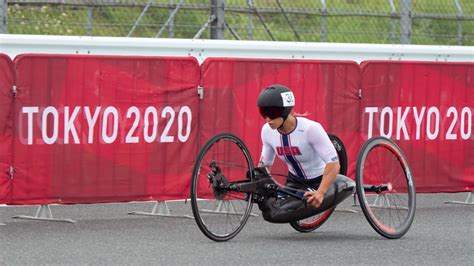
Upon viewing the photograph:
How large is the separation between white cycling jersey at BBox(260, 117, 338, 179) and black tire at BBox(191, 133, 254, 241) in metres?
0.20

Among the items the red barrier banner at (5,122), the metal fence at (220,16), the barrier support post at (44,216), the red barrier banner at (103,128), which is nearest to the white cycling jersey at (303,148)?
the red barrier banner at (103,128)

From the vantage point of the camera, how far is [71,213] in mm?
10625

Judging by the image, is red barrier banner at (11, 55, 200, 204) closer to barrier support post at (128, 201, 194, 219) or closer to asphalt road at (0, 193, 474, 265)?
barrier support post at (128, 201, 194, 219)

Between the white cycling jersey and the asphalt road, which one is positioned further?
the white cycling jersey

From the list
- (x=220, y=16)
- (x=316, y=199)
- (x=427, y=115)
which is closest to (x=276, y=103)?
(x=316, y=199)

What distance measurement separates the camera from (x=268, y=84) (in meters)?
11.1

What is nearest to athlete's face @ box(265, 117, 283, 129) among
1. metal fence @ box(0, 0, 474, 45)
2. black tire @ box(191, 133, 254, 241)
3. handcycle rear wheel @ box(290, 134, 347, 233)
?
black tire @ box(191, 133, 254, 241)

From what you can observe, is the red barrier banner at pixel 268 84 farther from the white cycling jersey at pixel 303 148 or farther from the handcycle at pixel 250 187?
the white cycling jersey at pixel 303 148

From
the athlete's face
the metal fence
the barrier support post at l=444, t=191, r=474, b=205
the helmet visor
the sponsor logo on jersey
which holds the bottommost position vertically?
the barrier support post at l=444, t=191, r=474, b=205

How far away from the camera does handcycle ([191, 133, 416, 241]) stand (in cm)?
902

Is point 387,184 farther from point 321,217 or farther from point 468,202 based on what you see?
point 468,202

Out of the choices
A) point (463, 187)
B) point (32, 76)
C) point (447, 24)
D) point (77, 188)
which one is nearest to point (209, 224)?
point (77, 188)

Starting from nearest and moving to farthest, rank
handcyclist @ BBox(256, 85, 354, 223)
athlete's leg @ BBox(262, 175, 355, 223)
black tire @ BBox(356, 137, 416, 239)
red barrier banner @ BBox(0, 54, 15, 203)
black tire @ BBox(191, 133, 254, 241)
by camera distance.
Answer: black tire @ BBox(191, 133, 254, 241), handcyclist @ BBox(256, 85, 354, 223), athlete's leg @ BBox(262, 175, 355, 223), black tire @ BBox(356, 137, 416, 239), red barrier banner @ BBox(0, 54, 15, 203)

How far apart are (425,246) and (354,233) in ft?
2.64
